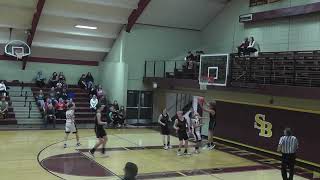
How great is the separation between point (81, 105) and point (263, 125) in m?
12.4

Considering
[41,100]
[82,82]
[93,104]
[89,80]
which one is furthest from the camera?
[89,80]

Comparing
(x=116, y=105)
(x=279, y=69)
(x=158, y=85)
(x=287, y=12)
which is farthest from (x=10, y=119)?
(x=287, y=12)

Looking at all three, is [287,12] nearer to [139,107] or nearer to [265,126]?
[265,126]

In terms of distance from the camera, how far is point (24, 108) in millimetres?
23281

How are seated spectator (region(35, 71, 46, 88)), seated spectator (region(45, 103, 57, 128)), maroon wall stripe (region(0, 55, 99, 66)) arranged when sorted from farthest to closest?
seated spectator (region(35, 71, 46, 88)) → maroon wall stripe (region(0, 55, 99, 66)) → seated spectator (region(45, 103, 57, 128))

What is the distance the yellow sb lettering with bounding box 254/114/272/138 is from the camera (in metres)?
16.2

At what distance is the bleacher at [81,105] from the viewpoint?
2370 cm

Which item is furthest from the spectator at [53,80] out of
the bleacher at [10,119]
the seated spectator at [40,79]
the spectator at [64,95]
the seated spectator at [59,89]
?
the bleacher at [10,119]

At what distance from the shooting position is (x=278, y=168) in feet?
45.5

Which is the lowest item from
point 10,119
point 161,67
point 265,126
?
point 10,119

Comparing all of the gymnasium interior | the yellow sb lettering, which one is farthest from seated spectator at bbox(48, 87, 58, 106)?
the yellow sb lettering

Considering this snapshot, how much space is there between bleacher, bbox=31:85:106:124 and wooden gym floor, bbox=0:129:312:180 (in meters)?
5.08

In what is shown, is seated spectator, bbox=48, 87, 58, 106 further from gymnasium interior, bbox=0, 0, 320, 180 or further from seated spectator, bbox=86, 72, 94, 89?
seated spectator, bbox=86, 72, 94, 89

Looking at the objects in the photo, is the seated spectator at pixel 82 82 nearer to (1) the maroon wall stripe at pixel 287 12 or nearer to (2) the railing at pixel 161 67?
(2) the railing at pixel 161 67
